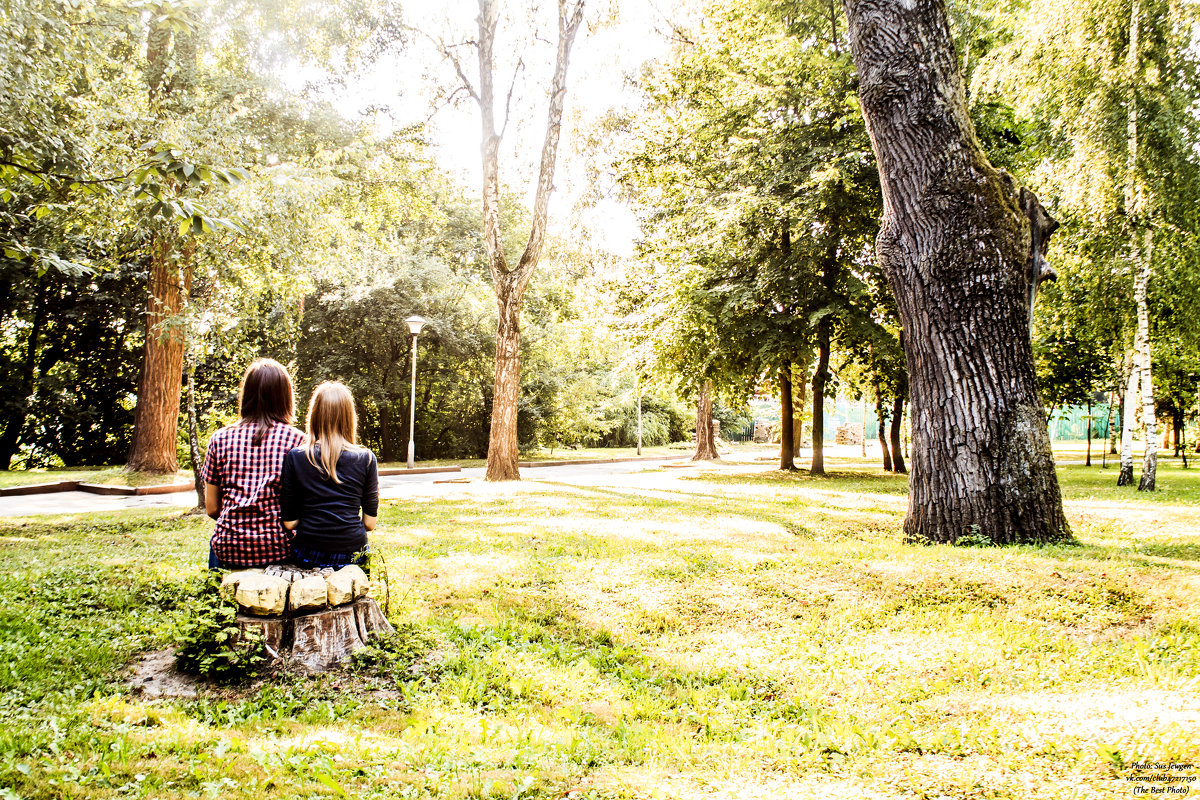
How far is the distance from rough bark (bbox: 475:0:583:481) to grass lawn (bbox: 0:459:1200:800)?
8.75m

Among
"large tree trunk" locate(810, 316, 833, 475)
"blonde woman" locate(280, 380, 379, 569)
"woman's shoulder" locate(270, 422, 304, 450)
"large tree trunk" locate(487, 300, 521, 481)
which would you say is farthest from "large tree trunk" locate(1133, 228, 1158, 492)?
"woman's shoulder" locate(270, 422, 304, 450)

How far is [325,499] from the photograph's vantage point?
4020 mm

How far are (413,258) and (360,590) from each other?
21733 mm

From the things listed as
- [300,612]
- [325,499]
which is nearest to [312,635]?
[300,612]

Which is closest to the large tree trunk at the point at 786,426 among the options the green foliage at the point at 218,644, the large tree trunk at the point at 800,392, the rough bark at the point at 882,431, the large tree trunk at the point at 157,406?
the large tree trunk at the point at 800,392

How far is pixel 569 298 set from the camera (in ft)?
87.4

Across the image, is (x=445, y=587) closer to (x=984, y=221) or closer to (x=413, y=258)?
(x=984, y=221)

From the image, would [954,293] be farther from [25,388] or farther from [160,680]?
[25,388]

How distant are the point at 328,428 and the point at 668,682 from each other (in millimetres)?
2448

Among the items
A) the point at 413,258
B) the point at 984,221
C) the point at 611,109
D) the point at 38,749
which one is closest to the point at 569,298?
the point at 413,258

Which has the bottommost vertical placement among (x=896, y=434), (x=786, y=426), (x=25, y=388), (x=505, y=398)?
(x=896, y=434)

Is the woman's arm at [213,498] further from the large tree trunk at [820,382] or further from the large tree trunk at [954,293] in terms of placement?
the large tree trunk at [820,382]

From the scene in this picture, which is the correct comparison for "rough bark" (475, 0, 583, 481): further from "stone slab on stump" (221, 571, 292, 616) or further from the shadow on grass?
"stone slab on stump" (221, 571, 292, 616)

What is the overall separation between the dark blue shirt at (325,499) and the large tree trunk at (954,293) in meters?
5.28
